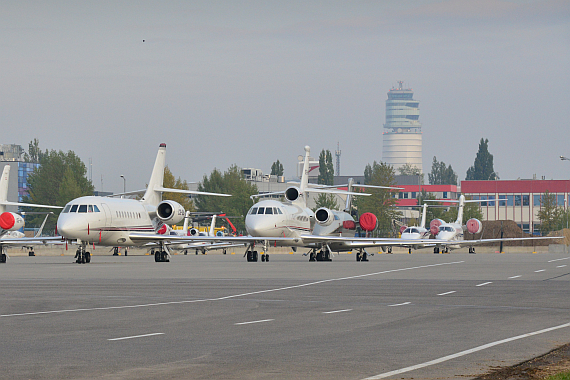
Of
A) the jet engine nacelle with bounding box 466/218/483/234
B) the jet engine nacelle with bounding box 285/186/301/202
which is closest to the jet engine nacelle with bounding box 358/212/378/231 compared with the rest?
the jet engine nacelle with bounding box 285/186/301/202

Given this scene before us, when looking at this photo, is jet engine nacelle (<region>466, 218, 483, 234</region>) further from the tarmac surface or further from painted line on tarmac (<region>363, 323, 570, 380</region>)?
painted line on tarmac (<region>363, 323, 570, 380</region>)

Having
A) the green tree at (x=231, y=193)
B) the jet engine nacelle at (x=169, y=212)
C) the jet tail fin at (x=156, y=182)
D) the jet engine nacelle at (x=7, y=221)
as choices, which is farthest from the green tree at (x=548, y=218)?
the jet engine nacelle at (x=7, y=221)

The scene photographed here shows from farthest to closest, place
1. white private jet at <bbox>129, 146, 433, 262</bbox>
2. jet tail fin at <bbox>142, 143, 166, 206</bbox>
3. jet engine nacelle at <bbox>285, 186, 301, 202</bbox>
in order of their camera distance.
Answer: jet tail fin at <bbox>142, 143, 166, 206</bbox>
jet engine nacelle at <bbox>285, 186, 301, 202</bbox>
white private jet at <bbox>129, 146, 433, 262</bbox>

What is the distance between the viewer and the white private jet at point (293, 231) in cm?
4366

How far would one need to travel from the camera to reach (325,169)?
522 feet

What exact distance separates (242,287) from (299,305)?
18.3ft

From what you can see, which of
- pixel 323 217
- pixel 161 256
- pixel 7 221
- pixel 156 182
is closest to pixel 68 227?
pixel 7 221

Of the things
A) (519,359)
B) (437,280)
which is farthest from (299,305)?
(437,280)

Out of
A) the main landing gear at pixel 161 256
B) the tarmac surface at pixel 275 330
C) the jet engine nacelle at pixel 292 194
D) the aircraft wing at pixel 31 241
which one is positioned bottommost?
the main landing gear at pixel 161 256

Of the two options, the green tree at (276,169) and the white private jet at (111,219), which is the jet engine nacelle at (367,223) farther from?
Result: the green tree at (276,169)

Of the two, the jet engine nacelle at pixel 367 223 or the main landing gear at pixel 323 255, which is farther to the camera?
the jet engine nacelle at pixel 367 223

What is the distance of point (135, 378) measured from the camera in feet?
27.9

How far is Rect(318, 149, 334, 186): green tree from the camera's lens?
158m

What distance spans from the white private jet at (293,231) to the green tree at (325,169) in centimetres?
10675
